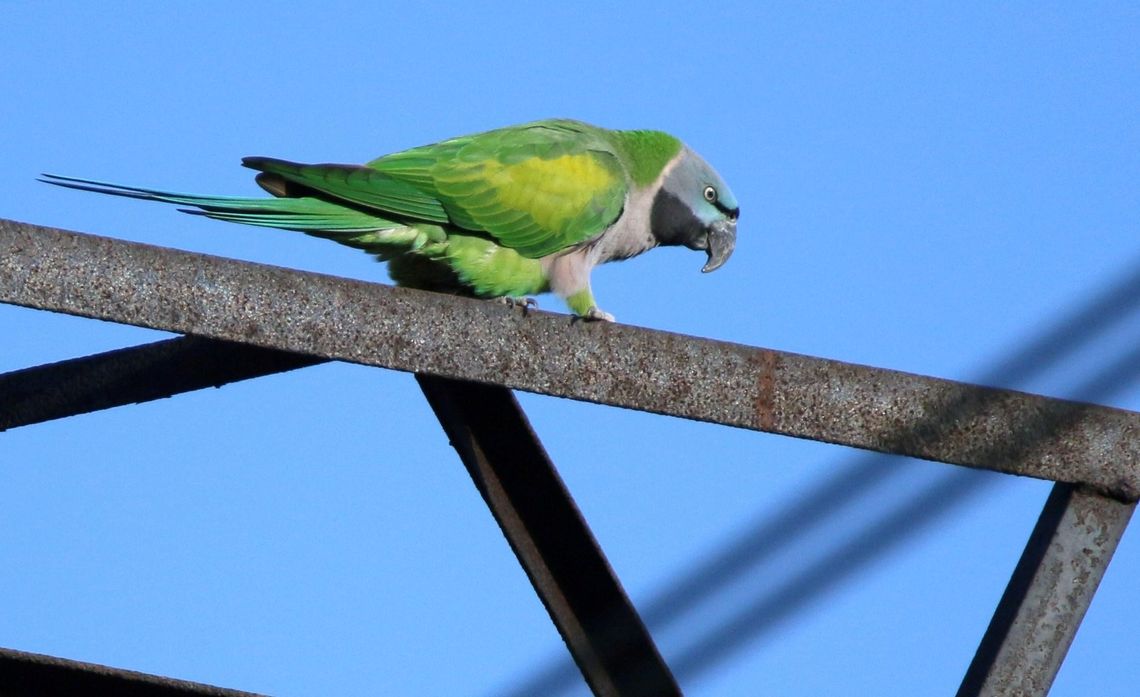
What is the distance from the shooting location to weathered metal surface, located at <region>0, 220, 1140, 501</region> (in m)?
2.63

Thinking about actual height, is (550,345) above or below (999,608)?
above

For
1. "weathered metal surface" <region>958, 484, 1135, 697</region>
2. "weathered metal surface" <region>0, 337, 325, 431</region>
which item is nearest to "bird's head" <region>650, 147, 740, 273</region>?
"weathered metal surface" <region>0, 337, 325, 431</region>

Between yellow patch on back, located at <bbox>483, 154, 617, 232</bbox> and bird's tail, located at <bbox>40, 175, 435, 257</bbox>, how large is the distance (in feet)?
1.09

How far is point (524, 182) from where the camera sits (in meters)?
5.47

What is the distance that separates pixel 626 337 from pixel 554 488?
39 centimetres

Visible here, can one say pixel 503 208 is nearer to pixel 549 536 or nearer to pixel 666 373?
pixel 549 536

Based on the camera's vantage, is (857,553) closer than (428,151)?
Yes

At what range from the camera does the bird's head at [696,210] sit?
6.16 m

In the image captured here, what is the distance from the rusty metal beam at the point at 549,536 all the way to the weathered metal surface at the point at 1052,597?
2.07 ft

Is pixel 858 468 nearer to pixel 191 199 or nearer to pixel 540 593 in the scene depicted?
pixel 540 593

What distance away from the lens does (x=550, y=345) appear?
2.72 meters

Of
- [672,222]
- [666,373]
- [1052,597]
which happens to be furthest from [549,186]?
[1052,597]

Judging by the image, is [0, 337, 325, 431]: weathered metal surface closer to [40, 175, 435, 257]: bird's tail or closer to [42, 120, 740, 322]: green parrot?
[40, 175, 435, 257]: bird's tail

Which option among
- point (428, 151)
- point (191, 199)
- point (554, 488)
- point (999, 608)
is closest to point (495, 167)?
point (428, 151)
